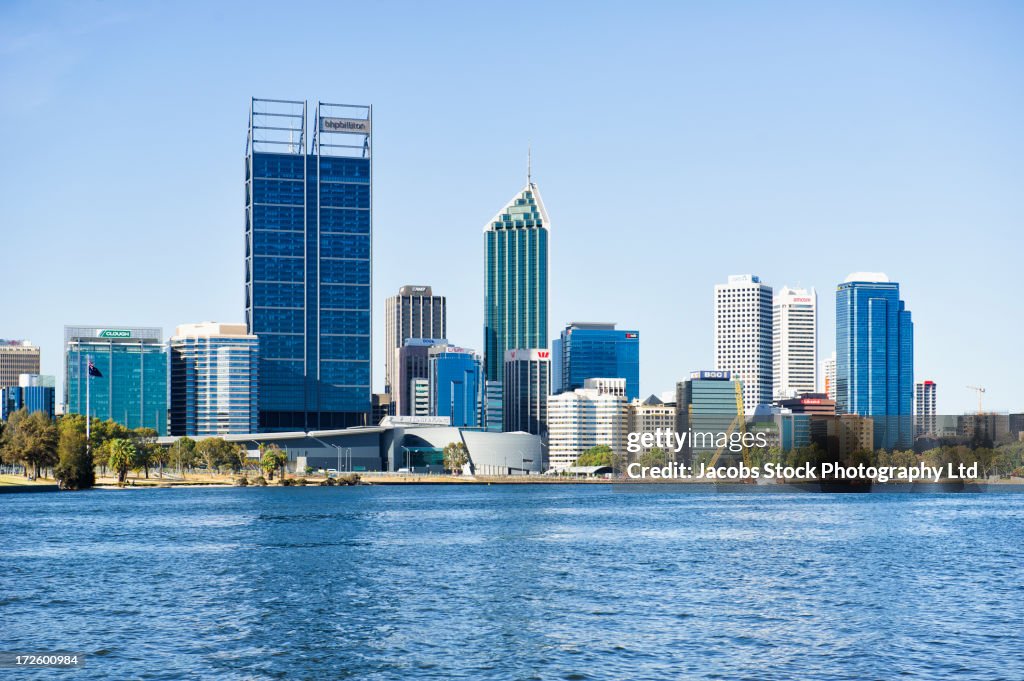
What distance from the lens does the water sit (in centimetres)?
5253

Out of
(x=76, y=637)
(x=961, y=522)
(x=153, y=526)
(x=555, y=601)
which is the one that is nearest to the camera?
(x=76, y=637)

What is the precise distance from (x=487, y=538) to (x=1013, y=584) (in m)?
52.0

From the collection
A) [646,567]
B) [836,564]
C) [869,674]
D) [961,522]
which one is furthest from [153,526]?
[869,674]

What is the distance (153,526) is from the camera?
13550 cm

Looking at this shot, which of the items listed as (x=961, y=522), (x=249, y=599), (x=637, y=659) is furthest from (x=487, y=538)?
(x=637, y=659)

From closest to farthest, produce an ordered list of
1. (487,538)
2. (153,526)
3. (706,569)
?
(706,569) → (487,538) → (153,526)

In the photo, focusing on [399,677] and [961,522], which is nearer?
[399,677]

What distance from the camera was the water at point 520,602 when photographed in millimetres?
52531

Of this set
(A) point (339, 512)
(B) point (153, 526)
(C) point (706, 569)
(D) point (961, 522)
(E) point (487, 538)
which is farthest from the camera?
(A) point (339, 512)

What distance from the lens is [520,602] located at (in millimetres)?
70250

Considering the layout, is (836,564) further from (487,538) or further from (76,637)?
(76,637)

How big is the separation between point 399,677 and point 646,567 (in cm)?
4095

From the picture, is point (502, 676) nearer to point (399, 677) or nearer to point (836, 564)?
point (399, 677)

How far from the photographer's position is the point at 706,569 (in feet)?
286
